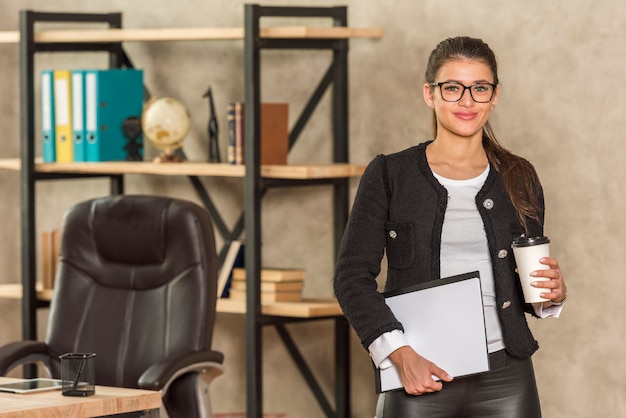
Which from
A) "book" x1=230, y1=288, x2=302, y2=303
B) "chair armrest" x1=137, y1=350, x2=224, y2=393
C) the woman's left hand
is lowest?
"chair armrest" x1=137, y1=350, x2=224, y2=393

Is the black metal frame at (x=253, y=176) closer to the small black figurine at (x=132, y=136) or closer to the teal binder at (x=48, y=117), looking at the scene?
the teal binder at (x=48, y=117)

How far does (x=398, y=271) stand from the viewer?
251 centimetres

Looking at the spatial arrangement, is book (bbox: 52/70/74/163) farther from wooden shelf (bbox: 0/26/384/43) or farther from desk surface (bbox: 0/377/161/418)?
desk surface (bbox: 0/377/161/418)

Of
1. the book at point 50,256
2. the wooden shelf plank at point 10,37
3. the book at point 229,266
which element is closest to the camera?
the book at point 229,266

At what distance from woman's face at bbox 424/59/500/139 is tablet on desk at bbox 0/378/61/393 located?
1.07 m

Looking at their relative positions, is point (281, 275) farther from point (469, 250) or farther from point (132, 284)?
point (469, 250)

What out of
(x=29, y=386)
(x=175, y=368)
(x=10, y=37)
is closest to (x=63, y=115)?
(x=10, y=37)

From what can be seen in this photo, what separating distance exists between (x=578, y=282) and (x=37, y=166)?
80.3 inches

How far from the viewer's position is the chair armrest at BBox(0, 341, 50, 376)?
349cm

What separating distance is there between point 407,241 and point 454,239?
0.09m

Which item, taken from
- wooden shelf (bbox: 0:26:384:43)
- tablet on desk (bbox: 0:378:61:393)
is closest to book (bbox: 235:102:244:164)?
wooden shelf (bbox: 0:26:384:43)

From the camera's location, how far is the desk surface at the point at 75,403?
249cm

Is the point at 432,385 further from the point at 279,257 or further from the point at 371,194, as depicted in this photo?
the point at 279,257

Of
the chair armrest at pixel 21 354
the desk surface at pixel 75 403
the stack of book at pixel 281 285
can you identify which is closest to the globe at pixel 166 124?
the stack of book at pixel 281 285
